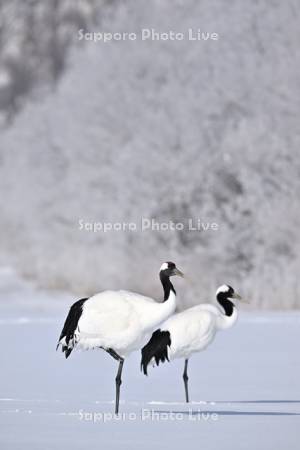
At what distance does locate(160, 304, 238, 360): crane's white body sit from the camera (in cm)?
1284

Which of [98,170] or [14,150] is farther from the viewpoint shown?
[14,150]

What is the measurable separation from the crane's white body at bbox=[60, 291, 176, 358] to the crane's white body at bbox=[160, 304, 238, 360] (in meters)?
0.71

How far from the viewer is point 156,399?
1250cm

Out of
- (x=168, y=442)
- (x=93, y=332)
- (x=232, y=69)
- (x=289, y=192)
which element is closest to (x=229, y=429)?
(x=168, y=442)

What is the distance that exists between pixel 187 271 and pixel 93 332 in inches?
611

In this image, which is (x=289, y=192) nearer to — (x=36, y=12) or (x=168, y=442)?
(x=168, y=442)

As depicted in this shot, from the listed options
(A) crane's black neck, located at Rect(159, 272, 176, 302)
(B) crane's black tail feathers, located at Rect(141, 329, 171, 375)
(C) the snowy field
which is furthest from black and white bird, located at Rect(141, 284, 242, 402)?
(A) crane's black neck, located at Rect(159, 272, 176, 302)

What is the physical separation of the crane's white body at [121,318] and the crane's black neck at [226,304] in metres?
1.99

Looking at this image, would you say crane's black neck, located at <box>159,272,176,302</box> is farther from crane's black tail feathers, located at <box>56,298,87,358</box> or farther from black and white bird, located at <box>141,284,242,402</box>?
crane's black tail feathers, located at <box>56,298,87,358</box>

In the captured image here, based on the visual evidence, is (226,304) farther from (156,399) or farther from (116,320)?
(116,320)

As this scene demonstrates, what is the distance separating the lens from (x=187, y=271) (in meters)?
27.6

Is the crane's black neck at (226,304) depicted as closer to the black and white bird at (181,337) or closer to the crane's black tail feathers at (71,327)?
the black and white bird at (181,337)

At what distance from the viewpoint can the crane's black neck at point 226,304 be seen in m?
14.1

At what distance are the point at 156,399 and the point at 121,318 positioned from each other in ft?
2.84
